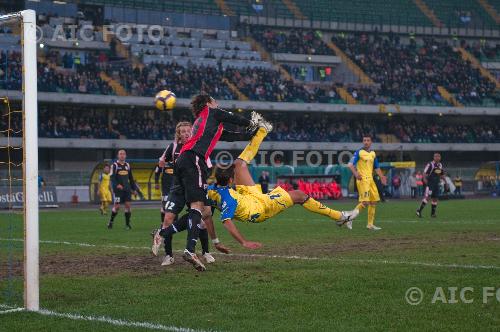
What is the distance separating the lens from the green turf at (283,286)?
738 centimetres

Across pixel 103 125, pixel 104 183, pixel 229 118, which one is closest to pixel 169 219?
pixel 229 118

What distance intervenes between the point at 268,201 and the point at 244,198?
0.42 m

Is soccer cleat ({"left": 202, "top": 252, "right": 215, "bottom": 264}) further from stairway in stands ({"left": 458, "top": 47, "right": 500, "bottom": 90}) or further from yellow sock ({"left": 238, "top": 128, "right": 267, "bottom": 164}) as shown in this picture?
stairway in stands ({"left": 458, "top": 47, "right": 500, "bottom": 90})

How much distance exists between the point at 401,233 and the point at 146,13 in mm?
45062

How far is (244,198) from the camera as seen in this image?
40.0 feet

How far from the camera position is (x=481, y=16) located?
73312 mm

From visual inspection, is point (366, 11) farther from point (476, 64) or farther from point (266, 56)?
point (266, 56)

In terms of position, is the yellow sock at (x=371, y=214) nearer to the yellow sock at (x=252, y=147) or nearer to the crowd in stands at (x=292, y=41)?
the yellow sock at (x=252, y=147)

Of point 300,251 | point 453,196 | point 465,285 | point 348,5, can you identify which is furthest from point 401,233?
point 348,5

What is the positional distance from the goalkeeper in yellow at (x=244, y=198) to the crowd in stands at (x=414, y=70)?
51211 millimetres

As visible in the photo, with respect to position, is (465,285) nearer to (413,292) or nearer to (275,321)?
(413,292)
